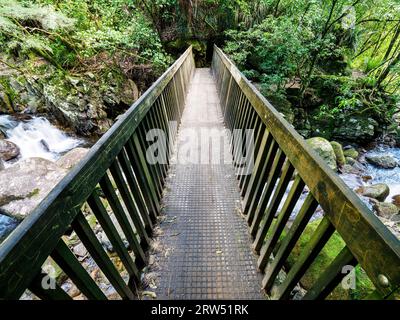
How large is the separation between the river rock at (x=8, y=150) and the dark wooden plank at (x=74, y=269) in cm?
759

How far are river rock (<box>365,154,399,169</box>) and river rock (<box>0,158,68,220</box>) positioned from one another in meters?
10.9

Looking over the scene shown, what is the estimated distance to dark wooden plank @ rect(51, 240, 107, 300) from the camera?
3.41 ft

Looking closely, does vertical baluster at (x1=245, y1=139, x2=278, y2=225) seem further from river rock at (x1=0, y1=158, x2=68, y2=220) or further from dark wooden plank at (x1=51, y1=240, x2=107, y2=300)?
river rock at (x1=0, y1=158, x2=68, y2=220)

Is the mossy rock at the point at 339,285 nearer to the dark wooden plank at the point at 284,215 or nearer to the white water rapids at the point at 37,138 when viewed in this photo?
the dark wooden plank at the point at 284,215

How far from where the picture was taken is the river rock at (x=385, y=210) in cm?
590

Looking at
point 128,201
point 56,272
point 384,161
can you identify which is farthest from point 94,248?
point 384,161

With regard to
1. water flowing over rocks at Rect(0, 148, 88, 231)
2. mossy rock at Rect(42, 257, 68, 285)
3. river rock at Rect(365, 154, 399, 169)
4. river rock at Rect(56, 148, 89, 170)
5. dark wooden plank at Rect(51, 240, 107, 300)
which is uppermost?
dark wooden plank at Rect(51, 240, 107, 300)

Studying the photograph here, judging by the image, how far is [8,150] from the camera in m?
6.93

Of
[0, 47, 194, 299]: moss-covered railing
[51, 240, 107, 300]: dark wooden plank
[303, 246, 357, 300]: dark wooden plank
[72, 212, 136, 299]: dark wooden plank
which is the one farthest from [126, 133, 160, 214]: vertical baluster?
[303, 246, 357, 300]: dark wooden plank

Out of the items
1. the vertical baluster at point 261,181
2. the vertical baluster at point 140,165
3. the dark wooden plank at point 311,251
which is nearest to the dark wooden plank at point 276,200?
the vertical baluster at point 261,181

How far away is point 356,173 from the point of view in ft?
26.9

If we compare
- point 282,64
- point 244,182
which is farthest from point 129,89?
point 244,182
